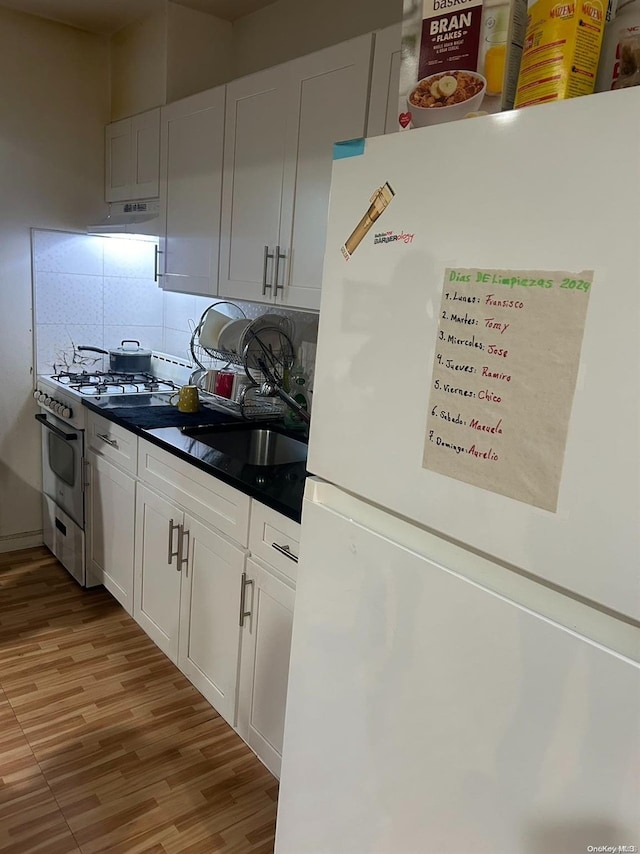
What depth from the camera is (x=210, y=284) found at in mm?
2523

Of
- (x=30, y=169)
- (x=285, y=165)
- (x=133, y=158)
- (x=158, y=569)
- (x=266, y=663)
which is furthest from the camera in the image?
(x=30, y=169)

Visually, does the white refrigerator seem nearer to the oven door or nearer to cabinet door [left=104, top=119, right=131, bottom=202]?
the oven door

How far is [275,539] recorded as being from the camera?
1.77 meters

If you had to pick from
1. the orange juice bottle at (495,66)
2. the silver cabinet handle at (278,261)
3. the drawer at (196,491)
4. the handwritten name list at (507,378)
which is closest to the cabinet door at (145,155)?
the silver cabinet handle at (278,261)

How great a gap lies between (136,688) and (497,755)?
1.78 metres

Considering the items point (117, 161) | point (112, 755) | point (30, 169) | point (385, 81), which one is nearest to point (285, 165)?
point (385, 81)

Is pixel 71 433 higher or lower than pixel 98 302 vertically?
lower

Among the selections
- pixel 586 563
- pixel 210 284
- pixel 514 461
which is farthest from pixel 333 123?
pixel 586 563

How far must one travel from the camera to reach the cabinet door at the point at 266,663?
5.85 feet

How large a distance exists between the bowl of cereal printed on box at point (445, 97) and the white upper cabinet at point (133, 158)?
2.07 metres

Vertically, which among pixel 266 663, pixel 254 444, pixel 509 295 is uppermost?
pixel 509 295

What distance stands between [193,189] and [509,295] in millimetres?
2062

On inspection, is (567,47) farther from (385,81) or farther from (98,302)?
(98,302)

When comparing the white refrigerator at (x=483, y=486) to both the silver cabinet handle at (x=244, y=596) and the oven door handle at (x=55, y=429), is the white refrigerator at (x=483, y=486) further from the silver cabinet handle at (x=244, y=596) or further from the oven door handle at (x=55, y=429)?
the oven door handle at (x=55, y=429)
